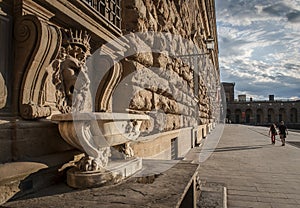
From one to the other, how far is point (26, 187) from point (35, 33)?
113 cm

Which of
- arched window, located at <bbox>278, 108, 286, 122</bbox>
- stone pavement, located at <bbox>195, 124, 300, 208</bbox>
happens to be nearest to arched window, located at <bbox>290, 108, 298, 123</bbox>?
arched window, located at <bbox>278, 108, 286, 122</bbox>

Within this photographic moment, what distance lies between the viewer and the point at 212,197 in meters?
3.75

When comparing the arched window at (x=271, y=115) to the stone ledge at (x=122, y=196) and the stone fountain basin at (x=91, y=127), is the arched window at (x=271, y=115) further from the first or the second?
the stone fountain basin at (x=91, y=127)

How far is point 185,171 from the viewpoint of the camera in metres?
2.68

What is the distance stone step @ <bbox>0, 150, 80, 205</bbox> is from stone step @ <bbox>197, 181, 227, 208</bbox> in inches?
78.7

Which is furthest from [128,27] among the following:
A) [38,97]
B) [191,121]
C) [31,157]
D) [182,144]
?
[191,121]

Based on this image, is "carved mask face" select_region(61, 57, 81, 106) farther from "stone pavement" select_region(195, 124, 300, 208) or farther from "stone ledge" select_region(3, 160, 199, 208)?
"stone pavement" select_region(195, 124, 300, 208)

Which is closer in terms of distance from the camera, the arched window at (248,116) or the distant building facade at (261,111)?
the distant building facade at (261,111)

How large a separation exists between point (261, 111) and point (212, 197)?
87.5 m

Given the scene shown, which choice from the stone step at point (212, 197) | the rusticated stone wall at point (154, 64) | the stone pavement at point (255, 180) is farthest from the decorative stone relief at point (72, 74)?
the stone pavement at point (255, 180)

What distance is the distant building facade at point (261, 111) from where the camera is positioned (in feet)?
268

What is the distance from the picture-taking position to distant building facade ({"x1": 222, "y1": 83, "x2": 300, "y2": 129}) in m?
81.8

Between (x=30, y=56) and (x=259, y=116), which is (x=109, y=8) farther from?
(x=259, y=116)

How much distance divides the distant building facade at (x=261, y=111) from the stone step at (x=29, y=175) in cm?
8231
